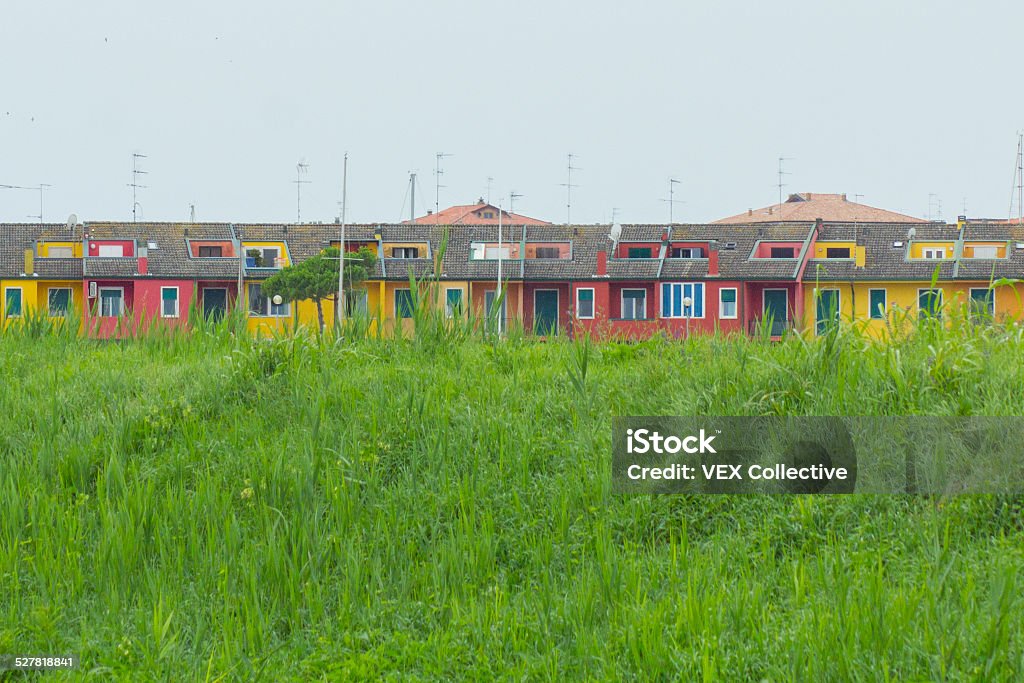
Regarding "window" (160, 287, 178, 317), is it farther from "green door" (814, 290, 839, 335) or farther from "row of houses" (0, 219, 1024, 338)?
"green door" (814, 290, 839, 335)

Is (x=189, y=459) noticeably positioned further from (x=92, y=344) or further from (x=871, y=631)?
(x=871, y=631)

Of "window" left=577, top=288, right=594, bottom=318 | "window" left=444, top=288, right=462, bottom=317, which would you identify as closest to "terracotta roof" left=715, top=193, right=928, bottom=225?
"window" left=577, top=288, right=594, bottom=318

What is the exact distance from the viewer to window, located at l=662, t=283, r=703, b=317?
38.3 metres

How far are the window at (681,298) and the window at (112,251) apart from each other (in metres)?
20.2

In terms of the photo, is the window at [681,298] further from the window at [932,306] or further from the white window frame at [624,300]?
the window at [932,306]

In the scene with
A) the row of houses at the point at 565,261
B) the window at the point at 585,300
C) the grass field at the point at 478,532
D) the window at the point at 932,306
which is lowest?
the grass field at the point at 478,532

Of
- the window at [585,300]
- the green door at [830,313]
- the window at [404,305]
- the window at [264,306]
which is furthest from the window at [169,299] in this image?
the green door at [830,313]

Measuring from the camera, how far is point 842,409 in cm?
546

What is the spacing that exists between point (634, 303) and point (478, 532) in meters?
34.9

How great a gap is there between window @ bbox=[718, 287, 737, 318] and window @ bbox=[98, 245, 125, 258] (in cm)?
2226

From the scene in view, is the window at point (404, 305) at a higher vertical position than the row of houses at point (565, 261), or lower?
lower

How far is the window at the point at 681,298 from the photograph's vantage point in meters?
38.3

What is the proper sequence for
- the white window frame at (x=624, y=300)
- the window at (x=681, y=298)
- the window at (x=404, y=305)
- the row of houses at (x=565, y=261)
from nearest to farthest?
the window at (x=404, y=305) < the row of houses at (x=565, y=261) < the window at (x=681, y=298) < the white window frame at (x=624, y=300)

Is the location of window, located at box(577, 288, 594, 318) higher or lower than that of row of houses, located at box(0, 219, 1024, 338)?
lower
